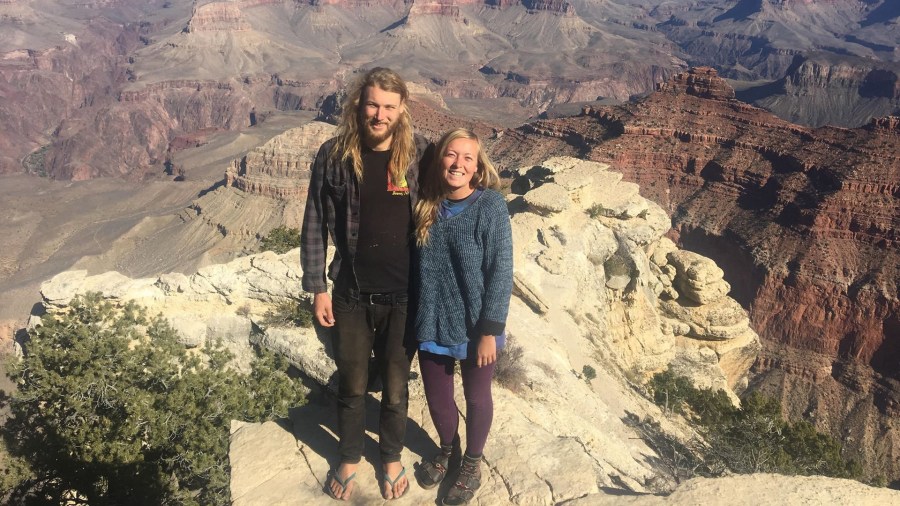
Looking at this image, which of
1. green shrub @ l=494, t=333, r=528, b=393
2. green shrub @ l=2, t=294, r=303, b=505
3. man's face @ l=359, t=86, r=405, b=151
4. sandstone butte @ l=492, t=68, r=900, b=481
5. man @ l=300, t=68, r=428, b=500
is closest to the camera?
man's face @ l=359, t=86, r=405, b=151

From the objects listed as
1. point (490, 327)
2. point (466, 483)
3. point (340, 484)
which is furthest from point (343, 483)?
point (490, 327)

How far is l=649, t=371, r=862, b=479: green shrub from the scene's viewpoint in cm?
955

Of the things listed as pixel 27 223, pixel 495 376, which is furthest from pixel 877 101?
pixel 27 223

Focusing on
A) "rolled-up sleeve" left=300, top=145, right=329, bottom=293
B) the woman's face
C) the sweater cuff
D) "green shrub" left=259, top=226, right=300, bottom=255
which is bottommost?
"green shrub" left=259, top=226, right=300, bottom=255

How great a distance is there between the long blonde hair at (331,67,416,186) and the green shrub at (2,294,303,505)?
441 centimetres

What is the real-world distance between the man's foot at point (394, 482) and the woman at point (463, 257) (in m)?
1.17

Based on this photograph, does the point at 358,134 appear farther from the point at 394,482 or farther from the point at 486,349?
the point at 394,482

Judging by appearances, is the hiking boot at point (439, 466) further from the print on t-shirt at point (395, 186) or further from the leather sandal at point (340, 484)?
the print on t-shirt at point (395, 186)

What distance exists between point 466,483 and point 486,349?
1383mm

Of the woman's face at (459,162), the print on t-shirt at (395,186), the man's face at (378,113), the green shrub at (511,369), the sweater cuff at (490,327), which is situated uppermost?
the man's face at (378,113)

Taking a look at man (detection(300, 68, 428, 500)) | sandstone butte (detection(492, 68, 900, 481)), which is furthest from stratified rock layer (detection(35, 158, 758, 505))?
sandstone butte (detection(492, 68, 900, 481))

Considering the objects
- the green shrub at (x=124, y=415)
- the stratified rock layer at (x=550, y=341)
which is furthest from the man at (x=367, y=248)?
the green shrub at (x=124, y=415)

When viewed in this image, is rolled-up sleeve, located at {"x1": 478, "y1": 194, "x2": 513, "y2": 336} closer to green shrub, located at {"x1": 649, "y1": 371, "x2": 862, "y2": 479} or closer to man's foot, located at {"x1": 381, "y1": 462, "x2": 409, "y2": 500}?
man's foot, located at {"x1": 381, "y1": 462, "x2": 409, "y2": 500}

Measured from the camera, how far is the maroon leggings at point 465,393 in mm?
4738
